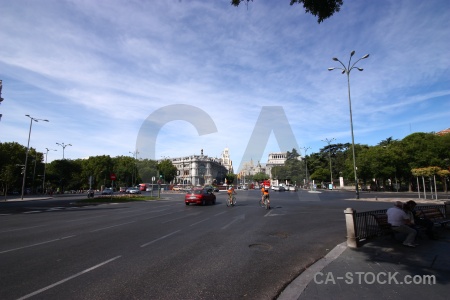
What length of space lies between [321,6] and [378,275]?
6376mm

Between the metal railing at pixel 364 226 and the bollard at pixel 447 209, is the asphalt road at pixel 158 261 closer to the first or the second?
the metal railing at pixel 364 226

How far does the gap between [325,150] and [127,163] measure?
7524 cm

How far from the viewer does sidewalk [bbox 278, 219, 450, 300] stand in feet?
14.8

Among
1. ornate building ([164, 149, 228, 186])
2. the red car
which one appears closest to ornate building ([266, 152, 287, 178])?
ornate building ([164, 149, 228, 186])

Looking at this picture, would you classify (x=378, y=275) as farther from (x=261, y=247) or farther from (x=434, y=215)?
(x=434, y=215)

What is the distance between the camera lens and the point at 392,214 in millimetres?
8422

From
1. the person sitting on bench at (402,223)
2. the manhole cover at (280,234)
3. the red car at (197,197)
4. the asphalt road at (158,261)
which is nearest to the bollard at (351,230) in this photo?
the asphalt road at (158,261)

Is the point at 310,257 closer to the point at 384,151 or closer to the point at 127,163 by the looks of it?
the point at 384,151

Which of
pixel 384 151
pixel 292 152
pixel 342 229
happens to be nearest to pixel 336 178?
pixel 292 152

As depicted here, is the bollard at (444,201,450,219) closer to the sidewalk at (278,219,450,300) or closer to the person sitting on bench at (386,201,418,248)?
the person sitting on bench at (386,201,418,248)

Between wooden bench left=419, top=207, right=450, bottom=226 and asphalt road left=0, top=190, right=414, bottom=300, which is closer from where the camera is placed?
asphalt road left=0, top=190, right=414, bottom=300

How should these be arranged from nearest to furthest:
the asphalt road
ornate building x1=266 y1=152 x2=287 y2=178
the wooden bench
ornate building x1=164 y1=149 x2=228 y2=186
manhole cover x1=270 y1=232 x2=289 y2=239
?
the asphalt road < manhole cover x1=270 y1=232 x2=289 y2=239 < the wooden bench < ornate building x1=164 y1=149 x2=228 y2=186 < ornate building x1=266 y1=152 x2=287 y2=178

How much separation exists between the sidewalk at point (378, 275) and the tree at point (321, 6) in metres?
6.11

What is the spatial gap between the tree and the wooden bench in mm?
7977
